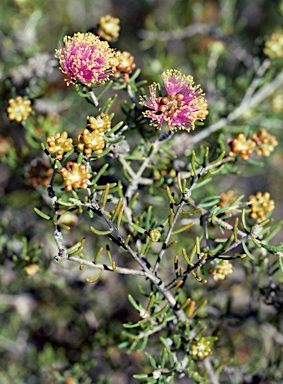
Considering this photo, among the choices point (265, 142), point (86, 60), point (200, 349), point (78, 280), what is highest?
point (86, 60)

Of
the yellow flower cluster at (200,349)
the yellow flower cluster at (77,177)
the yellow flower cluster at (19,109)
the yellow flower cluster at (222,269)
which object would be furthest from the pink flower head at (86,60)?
the yellow flower cluster at (200,349)

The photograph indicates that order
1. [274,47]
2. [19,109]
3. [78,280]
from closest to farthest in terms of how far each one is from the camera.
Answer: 1. [19,109]
2. [274,47]
3. [78,280]

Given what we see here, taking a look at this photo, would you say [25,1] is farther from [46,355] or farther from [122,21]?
[122,21]

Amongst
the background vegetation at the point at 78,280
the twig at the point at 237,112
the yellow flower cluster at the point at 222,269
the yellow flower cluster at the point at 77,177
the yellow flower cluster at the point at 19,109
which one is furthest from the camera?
the twig at the point at 237,112

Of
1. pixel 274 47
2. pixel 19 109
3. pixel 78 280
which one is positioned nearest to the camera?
pixel 19 109

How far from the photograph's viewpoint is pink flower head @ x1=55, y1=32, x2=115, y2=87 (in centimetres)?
90

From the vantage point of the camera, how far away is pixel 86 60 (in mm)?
893

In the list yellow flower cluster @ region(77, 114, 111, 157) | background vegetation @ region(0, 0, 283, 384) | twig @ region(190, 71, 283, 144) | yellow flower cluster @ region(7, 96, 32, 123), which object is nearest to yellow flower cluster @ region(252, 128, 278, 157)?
background vegetation @ region(0, 0, 283, 384)

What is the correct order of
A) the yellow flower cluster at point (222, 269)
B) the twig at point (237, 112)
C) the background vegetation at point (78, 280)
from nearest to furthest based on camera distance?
the yellow flower cluster at point (222, 269)
the background vegetation at point (78, 280)
the twig at point (237, 112)

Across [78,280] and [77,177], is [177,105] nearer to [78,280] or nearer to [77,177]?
[77,177]

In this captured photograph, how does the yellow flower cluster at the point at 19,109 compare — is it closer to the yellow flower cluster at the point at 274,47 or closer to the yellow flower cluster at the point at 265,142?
the yellow flower cluster at the point at 265,142

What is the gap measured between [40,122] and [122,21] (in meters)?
2.95

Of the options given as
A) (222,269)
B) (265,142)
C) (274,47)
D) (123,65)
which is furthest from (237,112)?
(222,269)

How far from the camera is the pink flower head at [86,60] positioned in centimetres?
90
